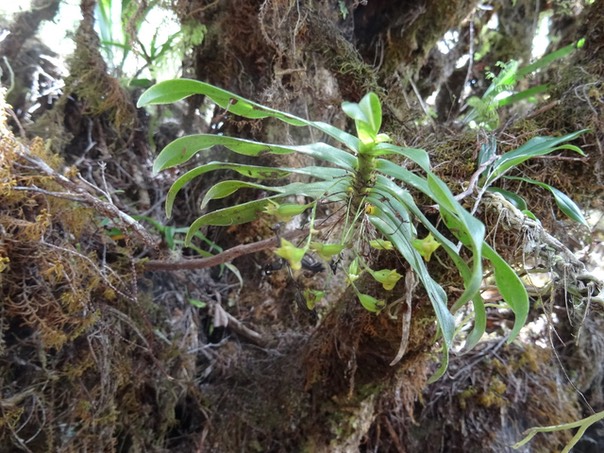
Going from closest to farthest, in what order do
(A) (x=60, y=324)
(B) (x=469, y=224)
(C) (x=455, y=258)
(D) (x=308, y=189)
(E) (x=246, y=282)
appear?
(B) (x=469, y=224) → (C) (x=455, y=258) → (D) (x=308, y=189) → (A) (x=60, y=324) → (E) (x=246, y=282)

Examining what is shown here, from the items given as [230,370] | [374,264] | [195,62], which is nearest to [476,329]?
[374,264]

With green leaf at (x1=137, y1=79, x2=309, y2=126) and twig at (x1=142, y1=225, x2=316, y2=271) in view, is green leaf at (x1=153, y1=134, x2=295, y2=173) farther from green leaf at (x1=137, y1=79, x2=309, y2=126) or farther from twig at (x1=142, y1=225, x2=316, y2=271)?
twig at (x1=142, y1=225, x2=316, y2=271)

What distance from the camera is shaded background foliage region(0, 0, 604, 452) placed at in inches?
37.0

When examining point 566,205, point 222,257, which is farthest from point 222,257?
point 566,205

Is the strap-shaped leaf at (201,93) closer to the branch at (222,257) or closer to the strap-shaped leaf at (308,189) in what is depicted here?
the strap-shaped leaf at (308,189)

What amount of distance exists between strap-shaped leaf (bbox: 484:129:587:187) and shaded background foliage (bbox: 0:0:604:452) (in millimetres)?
42

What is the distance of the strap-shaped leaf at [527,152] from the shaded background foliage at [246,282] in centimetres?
4

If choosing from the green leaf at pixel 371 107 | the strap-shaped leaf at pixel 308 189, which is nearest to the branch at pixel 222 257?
the strap-shaped leaf at pixel 308 189

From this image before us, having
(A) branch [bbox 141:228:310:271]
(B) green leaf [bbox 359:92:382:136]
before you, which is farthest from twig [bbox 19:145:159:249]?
(B) green leaf [bbox 359:92:382:136]

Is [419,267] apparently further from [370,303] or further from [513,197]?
[513,197]

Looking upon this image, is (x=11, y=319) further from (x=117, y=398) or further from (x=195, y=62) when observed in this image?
(x=195, y=62)

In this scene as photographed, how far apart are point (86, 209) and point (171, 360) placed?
0.47 metres

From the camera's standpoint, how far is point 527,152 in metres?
0.85

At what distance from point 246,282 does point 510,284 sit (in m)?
0.95
